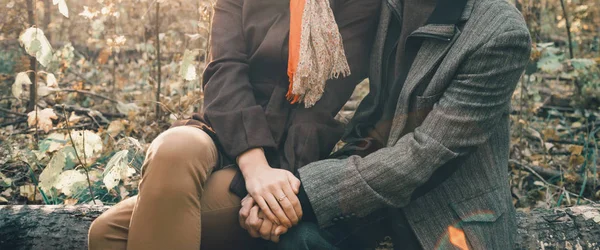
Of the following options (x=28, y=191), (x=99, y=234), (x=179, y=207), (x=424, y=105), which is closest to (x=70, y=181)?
(x=28, y=191)

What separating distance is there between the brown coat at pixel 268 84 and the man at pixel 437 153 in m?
0.18

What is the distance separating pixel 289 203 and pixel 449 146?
0.54 meters

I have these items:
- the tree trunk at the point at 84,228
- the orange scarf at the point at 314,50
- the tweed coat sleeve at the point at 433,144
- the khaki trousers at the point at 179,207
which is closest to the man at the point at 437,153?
the tweed coat sleeve at the point at 433,144

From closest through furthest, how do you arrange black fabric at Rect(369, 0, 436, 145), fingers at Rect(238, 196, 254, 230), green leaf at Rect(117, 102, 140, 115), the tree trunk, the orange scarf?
fingers at Rect(238, 196, 254, 230)
black fabric at Rect(369, 0, 436, 145)
the orange scarf
the tree trunk
green leaf at Rect(117, 102, 140, 115)

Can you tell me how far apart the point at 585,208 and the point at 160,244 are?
174 centimetres

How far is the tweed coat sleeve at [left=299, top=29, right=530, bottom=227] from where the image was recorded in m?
2.02

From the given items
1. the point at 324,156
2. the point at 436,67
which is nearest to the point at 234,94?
the point at 324,156

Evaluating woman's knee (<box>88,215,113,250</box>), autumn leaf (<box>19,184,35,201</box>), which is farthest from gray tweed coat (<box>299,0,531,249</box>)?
autumn leaf (<box>19,184,35,201</box>)

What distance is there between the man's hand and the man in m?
0.01

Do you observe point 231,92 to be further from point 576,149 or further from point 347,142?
point 576,149

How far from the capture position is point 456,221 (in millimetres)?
2158

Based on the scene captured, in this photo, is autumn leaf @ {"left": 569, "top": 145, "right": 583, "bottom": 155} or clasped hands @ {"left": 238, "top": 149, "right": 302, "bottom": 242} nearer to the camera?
clasped hands @ {"left": 238, "top": 149, "right": 302, "bottom": 242}

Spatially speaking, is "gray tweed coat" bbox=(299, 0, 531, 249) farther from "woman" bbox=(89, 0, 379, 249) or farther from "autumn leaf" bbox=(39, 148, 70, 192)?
"autumn leaf" bbox=(39, 148, 70, 192)

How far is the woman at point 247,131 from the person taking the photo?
79.5 inches
